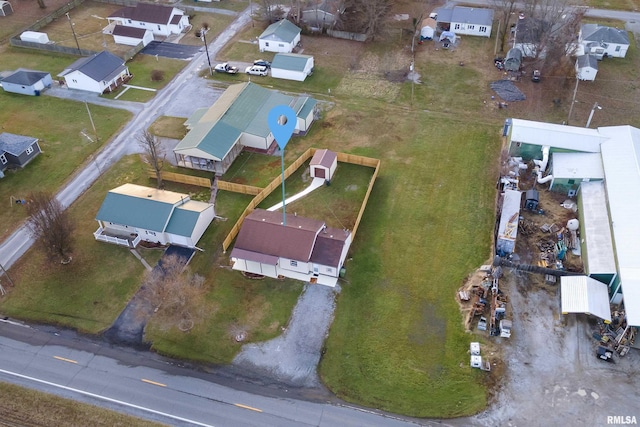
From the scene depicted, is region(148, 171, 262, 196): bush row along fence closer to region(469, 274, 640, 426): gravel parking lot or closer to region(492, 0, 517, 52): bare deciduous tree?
region(469, 274, 640, 426): gravel parking lot

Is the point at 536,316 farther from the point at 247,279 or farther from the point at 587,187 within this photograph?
the point at 247,279

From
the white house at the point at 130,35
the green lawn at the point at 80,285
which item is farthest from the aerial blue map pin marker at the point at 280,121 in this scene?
the white house at the point at 130,35

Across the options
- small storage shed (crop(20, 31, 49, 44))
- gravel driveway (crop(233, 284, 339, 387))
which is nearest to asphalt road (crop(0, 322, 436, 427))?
gravel driveway (crop(233, 284, 339, 387))

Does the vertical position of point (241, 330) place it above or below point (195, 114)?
below

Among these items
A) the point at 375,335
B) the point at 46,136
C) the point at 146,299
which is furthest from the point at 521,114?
the point at 46,136

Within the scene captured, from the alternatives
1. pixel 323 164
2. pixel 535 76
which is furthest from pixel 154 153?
A: pixel 535 76
